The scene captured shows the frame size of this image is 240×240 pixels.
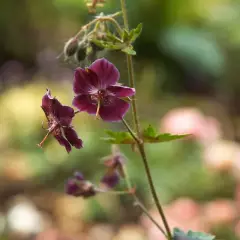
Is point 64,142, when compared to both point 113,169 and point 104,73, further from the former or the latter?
point 113,169

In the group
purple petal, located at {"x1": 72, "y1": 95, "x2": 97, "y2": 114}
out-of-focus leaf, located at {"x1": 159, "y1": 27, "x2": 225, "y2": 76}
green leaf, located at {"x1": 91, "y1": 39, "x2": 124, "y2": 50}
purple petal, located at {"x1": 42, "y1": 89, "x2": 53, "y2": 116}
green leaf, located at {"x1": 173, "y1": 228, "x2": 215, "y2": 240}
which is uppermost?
out-of-focus leaf, located at {"x1": 159, "y1": 27, "x2": 225, "y2": 76}

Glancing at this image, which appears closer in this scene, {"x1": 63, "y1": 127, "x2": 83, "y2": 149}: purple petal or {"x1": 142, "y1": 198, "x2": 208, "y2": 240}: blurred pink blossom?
{"x1": 63, "y1": 127, "x2": 83, "y2": 149}: purple petal

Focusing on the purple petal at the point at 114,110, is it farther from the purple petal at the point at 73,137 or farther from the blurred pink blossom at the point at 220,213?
the blurred pink blossom at the point at 220,213

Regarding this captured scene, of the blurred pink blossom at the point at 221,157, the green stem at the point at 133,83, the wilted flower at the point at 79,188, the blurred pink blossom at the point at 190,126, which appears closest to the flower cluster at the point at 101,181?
the wilted flower at the point at 79,188

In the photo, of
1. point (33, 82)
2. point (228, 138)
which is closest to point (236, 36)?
point (228, 138)

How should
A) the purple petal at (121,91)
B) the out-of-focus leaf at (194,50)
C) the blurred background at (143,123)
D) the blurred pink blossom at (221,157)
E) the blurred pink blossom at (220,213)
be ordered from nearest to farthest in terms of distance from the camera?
the purple petal at (121,91) < the blurred pink blossom at (220,213) < the blurred pink blossom at (221,157) < the blurred background at (143,123) < the out-of-focus leaf at (194,50)

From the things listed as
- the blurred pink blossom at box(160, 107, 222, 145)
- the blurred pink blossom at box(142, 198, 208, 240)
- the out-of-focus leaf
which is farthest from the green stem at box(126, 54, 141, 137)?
the out-of-focus leaf

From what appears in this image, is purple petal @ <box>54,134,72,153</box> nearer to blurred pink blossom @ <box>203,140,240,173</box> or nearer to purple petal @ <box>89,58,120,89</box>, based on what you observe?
purple petal @ <box>89,58,120,89</box>

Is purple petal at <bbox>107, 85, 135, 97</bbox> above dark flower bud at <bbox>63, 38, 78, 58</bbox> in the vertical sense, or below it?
below
